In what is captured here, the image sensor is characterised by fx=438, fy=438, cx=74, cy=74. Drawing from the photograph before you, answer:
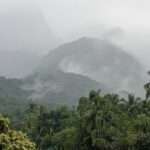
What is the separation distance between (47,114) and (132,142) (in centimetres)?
6453

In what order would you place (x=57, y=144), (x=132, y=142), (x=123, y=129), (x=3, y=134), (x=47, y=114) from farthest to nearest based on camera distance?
(x=47, y=114), (x=57, y=144), (x=123, y=129), (x=132, y=142), (x=3, y=134)

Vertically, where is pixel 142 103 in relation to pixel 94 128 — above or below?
above

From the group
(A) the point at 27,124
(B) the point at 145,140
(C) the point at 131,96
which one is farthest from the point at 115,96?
(A) the point at 27,124

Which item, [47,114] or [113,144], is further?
[47,114]

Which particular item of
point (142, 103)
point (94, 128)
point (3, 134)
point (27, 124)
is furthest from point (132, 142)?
point (27, 124)

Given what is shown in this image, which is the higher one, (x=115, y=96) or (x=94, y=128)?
(x=115, y=96)

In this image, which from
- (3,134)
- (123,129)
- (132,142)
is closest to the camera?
(3,134)

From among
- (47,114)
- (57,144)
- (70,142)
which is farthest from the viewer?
(47,114)

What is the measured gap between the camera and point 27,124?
13162 centimetres

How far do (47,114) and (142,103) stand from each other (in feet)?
141

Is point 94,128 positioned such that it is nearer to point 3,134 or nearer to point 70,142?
point 70,142

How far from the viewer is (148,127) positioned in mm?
63688

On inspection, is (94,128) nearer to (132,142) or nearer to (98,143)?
(98,143)

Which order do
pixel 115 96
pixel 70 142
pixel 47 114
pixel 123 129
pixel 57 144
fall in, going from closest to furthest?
pixel 123 129, pixel 70 142, pixel 115 96, pixel 57 144, pixel 47 114
